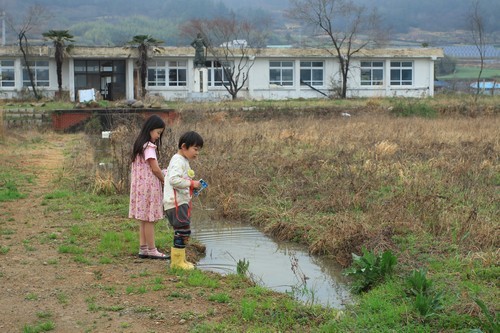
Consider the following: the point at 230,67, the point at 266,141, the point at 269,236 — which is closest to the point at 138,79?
the point at 230,67

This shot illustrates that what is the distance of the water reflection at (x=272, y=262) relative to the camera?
6781 millimetres

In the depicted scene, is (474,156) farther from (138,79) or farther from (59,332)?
(138,79)

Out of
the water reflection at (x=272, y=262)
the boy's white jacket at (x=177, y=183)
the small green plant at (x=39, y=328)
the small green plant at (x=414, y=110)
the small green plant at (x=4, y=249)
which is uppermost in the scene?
the small green plant at (x=414, y=110)

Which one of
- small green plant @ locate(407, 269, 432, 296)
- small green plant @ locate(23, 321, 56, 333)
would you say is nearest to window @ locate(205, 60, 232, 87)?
small green plant @ locate(407, 269, 432, 296)

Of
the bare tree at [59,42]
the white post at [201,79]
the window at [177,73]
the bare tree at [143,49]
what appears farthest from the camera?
the window at [177,73]

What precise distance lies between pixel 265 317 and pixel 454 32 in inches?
5857

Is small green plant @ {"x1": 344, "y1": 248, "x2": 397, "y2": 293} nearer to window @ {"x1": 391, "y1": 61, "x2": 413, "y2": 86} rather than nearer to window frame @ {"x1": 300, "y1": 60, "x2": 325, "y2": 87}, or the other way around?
window frame @ {"x1": 300, "y1": 60, "x2": 325, "y2": 87}

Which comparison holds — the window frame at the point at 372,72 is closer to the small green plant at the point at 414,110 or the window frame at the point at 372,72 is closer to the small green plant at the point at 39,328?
the small green plant at the point at 414,110

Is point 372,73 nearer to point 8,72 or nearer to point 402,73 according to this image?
point 402,73

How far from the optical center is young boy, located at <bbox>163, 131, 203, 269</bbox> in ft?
22.5

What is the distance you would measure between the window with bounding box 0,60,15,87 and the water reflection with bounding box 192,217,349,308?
32642mm

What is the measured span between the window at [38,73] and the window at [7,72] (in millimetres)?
649

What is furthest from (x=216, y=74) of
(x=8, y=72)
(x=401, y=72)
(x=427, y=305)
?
(x=427, y=305)

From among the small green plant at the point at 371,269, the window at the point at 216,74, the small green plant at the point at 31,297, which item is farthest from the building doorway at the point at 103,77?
the small green plant at the point at 31,297
